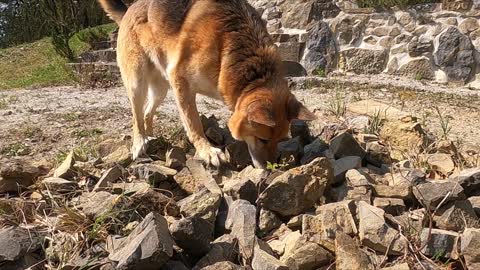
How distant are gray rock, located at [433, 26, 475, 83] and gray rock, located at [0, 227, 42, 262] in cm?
830

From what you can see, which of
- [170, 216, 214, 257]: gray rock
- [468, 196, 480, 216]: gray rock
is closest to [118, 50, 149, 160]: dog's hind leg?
[170, 216, 214, 257]: gray rock

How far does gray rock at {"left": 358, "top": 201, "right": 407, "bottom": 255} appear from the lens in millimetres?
3062

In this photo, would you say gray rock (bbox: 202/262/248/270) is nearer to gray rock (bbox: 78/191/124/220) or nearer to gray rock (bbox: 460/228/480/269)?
gray rock (bbox: 78/191/124/220)

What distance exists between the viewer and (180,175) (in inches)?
162

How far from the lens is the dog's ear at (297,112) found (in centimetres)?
417

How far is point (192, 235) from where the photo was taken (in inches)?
120

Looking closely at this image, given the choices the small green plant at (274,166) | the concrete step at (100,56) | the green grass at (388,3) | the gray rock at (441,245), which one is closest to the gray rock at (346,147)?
the small green plant at (274,166)

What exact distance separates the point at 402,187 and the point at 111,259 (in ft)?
6.85

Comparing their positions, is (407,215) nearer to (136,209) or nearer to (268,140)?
(268,140)

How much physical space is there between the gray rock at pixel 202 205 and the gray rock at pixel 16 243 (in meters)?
0.99

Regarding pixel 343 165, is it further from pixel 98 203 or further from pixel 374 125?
pixel 98 203

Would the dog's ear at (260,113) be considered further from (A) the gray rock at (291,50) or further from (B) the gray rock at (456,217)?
(A) the gray rock at (291,50)

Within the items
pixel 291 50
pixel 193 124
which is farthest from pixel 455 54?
pixel 193 124

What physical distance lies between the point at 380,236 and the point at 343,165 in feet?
3.51
